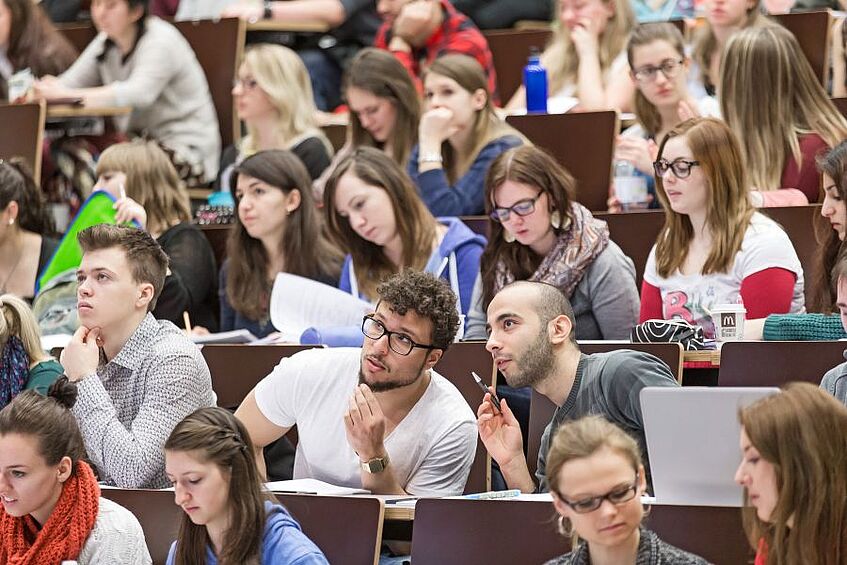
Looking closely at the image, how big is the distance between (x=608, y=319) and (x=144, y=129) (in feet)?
8.83

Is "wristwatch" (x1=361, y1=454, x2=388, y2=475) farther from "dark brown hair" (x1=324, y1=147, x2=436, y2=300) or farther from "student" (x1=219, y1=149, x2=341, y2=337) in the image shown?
"student" (x1=219, y1=149, x2=341, y2=337)

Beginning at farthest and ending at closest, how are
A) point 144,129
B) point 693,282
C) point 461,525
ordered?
point 144,129 → point 693,282 → point 461,525

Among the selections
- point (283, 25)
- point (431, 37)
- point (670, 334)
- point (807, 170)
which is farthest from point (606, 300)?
point (283, 25)

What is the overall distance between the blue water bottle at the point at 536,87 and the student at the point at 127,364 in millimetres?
1762

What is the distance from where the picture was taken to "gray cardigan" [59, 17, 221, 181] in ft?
18.9

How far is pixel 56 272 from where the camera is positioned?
4.55 metres

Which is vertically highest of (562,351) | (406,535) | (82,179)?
(82,179)

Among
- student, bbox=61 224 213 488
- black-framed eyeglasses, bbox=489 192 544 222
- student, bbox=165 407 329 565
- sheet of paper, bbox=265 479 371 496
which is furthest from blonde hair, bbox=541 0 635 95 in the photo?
student, bbox=165 407 329 565

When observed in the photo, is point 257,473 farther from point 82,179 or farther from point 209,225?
point 82,179

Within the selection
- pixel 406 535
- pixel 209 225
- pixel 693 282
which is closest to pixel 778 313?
pixel 693 282

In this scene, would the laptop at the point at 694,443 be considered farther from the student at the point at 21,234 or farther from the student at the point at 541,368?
the student at the point at 21,234

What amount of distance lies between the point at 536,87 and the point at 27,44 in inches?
91.0

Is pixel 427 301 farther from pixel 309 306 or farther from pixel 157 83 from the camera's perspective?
pixel 157 83

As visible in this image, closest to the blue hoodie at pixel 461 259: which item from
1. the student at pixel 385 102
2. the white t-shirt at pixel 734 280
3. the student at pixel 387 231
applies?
the student at pixel 387 231
